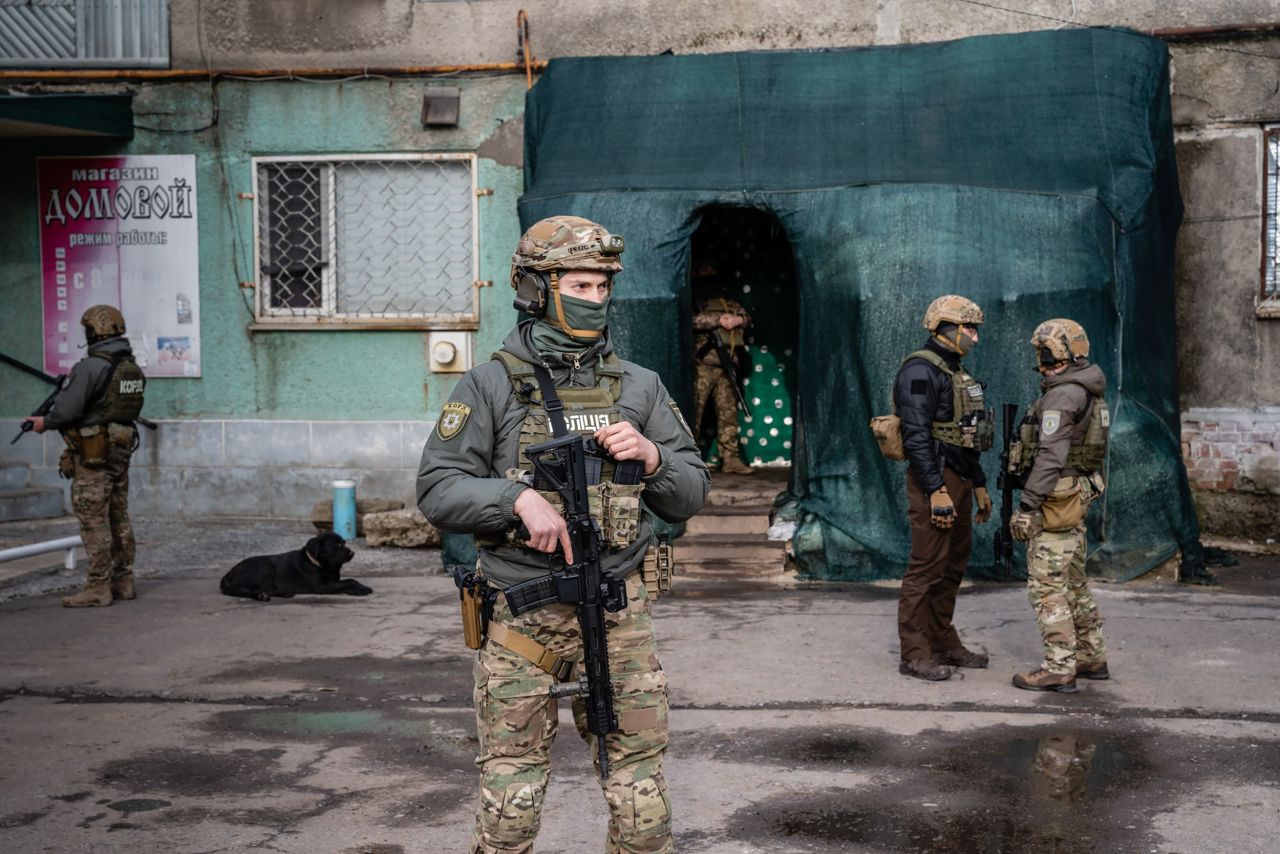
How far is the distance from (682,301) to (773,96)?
164 centimetres

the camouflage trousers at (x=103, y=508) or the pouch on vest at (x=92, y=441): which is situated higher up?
the pouch on vest at (x=92, y=441)

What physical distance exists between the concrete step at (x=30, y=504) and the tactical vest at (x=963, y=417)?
8.23 meters

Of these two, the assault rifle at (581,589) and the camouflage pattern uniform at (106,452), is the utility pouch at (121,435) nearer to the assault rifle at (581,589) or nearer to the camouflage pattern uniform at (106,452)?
the camouflage pattern uniform at (106,452)

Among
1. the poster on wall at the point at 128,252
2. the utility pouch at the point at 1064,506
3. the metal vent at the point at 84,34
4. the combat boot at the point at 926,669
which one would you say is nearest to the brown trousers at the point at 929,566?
the combat boot at the point at 926,669

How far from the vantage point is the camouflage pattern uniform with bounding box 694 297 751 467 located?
11688 millimetres

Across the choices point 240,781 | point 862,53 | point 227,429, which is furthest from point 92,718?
point 862,53

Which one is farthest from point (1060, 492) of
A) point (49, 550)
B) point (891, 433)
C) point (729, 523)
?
point (49, 550)

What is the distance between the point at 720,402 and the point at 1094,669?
501 centimetres

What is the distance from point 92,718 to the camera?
6785 mm

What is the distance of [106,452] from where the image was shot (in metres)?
9.09

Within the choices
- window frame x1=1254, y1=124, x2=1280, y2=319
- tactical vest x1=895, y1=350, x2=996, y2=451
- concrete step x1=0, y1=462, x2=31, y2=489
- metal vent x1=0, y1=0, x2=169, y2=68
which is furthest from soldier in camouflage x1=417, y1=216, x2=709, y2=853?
concrete step x1=0, y1=462, x2=31, y2=489

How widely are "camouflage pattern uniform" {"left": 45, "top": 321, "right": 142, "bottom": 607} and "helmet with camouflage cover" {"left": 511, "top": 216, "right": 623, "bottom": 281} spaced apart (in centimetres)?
574

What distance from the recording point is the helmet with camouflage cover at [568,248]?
4031 millimetres

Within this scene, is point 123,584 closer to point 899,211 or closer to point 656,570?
point 899,211
